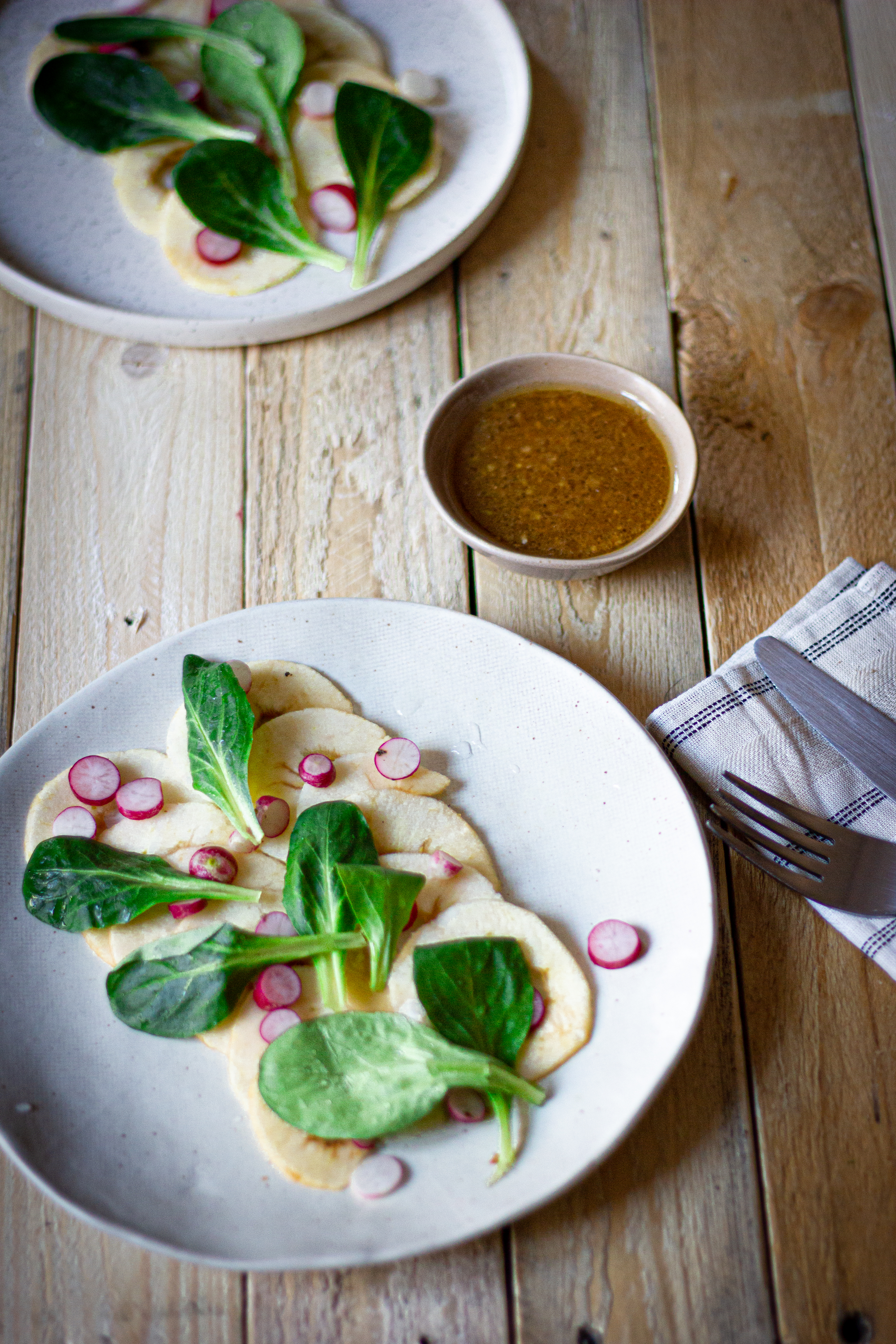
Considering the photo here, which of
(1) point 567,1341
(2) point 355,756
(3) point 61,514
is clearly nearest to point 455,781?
(2) point 355,756

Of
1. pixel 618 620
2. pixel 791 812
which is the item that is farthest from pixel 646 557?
pixel 791 812

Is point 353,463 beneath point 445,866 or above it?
above

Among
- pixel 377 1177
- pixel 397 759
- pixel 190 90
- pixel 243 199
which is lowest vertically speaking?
pixel 377 1177

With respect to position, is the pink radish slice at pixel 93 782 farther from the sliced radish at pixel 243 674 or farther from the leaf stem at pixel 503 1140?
the leaf stem at pixel 503 1140

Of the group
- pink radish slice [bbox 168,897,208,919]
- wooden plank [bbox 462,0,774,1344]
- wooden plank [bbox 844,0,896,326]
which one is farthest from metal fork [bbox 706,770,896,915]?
wooden plank [bbox 844,0,896,326]

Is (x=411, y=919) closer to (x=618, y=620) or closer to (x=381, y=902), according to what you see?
(x=381, y=902)

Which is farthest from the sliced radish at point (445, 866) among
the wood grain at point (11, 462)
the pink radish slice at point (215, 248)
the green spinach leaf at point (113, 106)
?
the green spinach leaf at point (113, 106)
